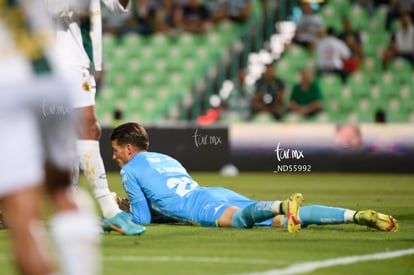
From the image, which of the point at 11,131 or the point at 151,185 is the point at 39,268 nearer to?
the point at 11,131

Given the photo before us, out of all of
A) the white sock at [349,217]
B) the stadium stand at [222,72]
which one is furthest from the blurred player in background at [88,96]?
the stadium stand at [222,72]

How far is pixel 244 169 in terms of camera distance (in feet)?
60.8

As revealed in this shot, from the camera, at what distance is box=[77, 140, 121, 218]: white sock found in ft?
23.7

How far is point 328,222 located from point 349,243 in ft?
2.23

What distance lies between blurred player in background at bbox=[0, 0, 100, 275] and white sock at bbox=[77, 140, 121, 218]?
339 cm

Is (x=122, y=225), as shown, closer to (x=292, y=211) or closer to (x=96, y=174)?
(x=96, y=174)

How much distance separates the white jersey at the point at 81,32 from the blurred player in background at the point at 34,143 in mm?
3546

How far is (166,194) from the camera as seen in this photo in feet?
26.2

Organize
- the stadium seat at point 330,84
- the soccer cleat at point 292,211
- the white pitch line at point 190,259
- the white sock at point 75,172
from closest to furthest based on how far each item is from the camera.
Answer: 1. the white pitch line at point 190,259
2. the soccer cleat at point 292,211
3. the white sock at point 75,172
4. the stadium seat at point 330,84

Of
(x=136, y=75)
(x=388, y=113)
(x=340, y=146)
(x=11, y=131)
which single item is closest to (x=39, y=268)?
(x=11, y=131)

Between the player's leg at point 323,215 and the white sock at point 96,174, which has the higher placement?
the white sock at point 96,174

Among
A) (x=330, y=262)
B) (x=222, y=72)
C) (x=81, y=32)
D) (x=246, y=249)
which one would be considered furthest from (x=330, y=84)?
(x=330, y=262)

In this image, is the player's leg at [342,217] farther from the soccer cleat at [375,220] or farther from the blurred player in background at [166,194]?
the blurred player in background at [166,194]

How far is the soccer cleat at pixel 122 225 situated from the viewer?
285 inches
